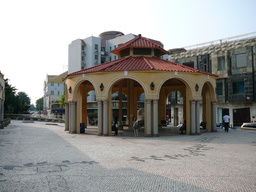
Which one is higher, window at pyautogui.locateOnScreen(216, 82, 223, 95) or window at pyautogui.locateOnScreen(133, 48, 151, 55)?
window at pyautogui.locateOnScreen(133, 48, 151, 55)

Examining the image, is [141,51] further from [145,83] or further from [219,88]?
[219,88]

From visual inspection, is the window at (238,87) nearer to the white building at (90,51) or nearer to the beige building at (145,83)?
the beige building at (145,83)

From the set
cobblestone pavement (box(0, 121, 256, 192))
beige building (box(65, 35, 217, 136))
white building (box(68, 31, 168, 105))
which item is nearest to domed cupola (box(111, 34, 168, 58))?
beige building (box(65, 35, 217, 136))

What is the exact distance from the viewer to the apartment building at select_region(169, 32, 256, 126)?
116ft

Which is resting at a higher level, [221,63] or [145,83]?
[221,63]

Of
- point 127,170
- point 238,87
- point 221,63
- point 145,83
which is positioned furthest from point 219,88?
point 127,170

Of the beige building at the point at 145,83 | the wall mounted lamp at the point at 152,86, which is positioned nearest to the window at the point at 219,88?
the beige building at the point at 145,83

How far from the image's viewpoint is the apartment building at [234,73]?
35.4 metres

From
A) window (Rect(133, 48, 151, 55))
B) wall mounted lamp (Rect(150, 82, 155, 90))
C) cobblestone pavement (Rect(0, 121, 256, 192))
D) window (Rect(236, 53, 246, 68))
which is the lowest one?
cobblestone pavement (Rect(0, 121, 256, 192))

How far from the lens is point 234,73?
3703cm

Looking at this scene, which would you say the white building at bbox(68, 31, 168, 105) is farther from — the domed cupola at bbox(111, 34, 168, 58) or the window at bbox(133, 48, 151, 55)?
the window at bbox(133, 48, 151, 55)

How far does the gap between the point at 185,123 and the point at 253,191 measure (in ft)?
58.3

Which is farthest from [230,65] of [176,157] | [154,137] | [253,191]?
[253,191]

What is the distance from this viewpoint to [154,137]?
69.5ft
